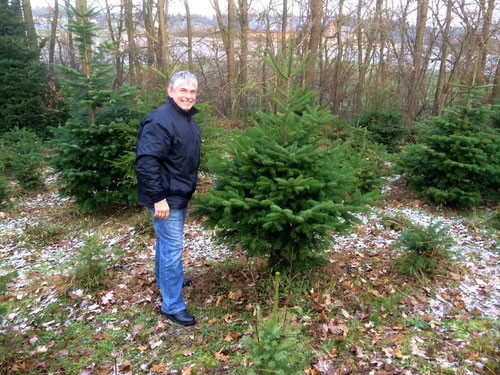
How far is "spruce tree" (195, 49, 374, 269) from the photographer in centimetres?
335

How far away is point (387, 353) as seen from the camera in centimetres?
312

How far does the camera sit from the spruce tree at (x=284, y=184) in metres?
3.35

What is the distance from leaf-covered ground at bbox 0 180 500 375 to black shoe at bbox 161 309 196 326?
8 cm

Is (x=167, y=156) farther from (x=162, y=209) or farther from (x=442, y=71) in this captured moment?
(x=442, y=71)

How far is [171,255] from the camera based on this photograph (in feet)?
11.5

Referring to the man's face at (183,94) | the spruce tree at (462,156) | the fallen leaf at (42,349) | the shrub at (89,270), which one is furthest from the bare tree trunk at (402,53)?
the fallen leaf at (42,349)

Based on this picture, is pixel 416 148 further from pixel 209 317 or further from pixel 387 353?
pixel 209 317

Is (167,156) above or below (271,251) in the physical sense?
above

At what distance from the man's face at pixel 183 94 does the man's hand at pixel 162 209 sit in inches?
37.5

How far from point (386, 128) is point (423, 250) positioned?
7.01m

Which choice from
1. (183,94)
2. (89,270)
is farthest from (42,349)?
(183,94)

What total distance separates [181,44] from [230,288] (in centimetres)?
1652

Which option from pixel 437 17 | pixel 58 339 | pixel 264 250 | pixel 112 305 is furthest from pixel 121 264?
pixel 437 17

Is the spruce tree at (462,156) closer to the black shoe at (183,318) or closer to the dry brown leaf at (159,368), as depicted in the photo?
the black shoe at (183,318)
